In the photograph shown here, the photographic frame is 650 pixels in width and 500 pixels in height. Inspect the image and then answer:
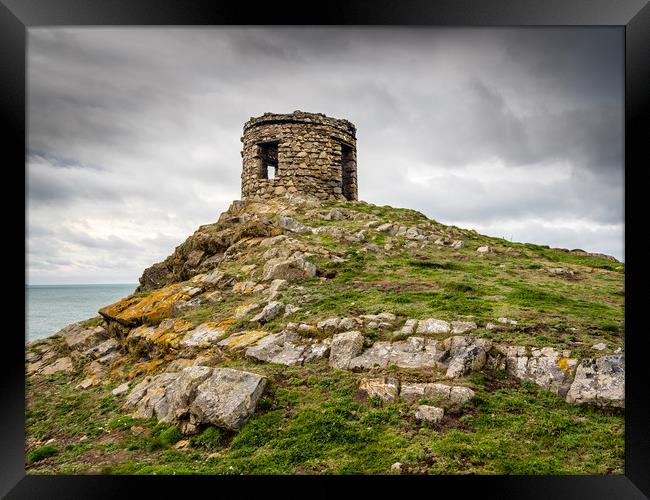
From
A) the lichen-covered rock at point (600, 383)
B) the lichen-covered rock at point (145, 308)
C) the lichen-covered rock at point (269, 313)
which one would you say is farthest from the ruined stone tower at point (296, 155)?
the lichen-covered rock at point (600, 383)

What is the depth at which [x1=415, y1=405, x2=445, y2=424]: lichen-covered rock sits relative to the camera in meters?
5.00

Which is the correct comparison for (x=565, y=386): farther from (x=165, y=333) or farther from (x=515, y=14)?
(x=165, y=333)

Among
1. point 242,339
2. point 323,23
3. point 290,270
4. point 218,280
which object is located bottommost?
point 242,339

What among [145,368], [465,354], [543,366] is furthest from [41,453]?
[543,366]

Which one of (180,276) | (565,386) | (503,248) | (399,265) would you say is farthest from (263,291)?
(503,248)

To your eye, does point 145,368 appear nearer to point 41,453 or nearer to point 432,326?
point 41,453

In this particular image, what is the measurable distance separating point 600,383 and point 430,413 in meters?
2.49

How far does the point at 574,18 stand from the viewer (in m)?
4.59

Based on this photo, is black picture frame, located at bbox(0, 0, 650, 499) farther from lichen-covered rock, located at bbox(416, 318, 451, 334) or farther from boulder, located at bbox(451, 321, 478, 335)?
lichen-covered rock, located at bbox(416, 318, 451, 334)

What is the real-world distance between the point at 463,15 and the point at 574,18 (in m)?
1.36

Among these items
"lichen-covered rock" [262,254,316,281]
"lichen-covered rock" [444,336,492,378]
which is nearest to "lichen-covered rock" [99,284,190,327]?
"lichen-covered rock" [262,254,316,281]

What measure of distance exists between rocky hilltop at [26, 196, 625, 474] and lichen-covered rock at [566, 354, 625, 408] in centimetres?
2

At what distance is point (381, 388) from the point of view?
5.62 m

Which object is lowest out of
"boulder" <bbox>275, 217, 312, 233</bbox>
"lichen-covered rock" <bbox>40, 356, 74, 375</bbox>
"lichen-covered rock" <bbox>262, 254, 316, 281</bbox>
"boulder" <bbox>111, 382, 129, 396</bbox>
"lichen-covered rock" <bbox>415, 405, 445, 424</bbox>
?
"lichen-covered rock" <bbox>40, 356, 74, 375</bbox>
